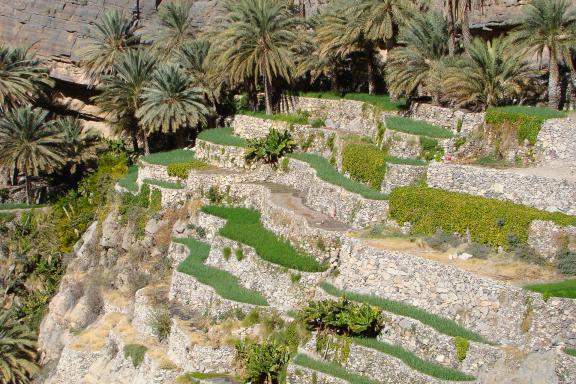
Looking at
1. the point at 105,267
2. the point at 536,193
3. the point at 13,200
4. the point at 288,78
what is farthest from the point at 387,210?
the point at 13,200

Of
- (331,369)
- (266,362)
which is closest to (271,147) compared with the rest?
(266,362)

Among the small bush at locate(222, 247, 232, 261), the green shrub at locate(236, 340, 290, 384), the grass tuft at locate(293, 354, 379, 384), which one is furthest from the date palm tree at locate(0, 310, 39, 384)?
the grass tuft at locate(293, 354, 379, 384)

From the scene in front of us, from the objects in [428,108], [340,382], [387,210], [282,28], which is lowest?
[340,382]

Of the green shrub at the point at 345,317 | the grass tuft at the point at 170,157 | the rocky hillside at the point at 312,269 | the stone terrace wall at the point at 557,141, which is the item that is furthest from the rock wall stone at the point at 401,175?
the grass tuft at the point at 170,157

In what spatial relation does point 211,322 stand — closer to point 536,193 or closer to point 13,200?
point 536,193

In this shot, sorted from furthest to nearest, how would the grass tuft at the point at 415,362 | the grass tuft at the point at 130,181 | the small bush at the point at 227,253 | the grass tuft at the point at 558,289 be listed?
the grass tuft at the point at 130,181
the small bush at the point at 227,253
the grass tuft at the point at 415,362
the grass tuft at the point at 558,289

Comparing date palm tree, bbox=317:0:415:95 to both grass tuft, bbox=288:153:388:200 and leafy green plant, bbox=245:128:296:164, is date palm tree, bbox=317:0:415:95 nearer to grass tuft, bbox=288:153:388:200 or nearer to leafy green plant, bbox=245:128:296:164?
leafy green plant, bbox=245:128:296:164

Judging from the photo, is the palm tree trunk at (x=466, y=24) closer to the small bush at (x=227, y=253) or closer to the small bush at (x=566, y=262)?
the small bush at (x=227, y=253)
